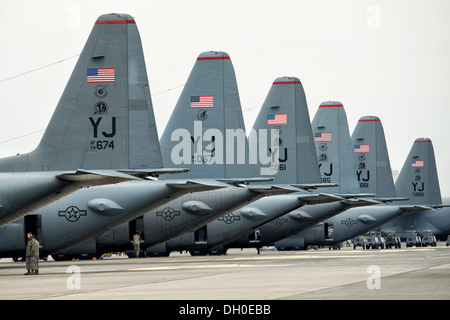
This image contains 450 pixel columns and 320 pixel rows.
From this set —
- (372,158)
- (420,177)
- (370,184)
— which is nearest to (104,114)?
(370,184)

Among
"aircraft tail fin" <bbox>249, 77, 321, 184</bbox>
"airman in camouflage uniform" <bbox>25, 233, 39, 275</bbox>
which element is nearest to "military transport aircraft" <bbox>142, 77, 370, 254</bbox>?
"aircraft tail fin" <bbox>249, 77, 321, 184</bbox>

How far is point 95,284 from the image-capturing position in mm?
23891

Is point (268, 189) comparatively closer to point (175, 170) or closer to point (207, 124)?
point (207, 124)

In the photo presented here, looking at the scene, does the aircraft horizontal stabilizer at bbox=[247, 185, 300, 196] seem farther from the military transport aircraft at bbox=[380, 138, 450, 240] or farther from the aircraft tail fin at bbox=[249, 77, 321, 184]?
the military transport aircraft at bbox=[380, 138, 450, 240]

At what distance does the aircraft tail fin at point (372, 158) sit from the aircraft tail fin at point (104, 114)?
139ft

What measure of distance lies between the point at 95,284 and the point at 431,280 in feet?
30.2

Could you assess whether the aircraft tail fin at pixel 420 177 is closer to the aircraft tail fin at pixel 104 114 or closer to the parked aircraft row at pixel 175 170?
the parked aircraft row at pixel 175 170

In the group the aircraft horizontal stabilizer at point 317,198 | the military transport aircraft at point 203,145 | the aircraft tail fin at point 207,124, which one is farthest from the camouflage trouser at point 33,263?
the aircraft horizontal stabilizer at point 317,198

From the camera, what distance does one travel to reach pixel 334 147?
6838 centimetres

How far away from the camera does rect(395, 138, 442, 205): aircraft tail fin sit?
87562 millimetres

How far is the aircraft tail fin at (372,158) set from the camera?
76562 mm
